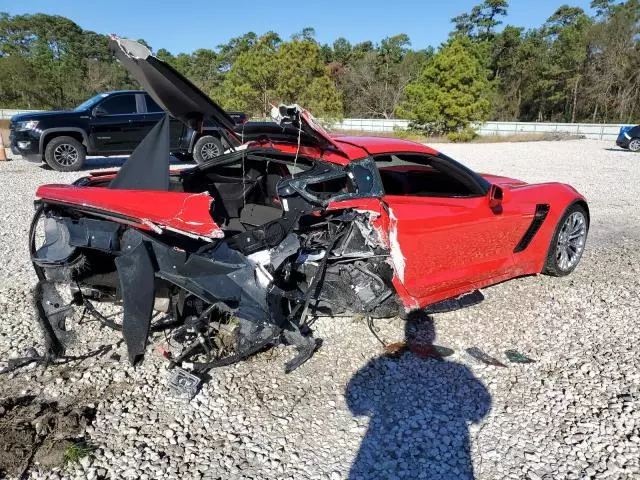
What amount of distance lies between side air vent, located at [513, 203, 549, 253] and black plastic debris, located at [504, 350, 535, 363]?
3.39 ft

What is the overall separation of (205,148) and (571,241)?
28.1ft

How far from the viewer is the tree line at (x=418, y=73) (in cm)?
2562

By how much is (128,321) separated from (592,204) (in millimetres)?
8353

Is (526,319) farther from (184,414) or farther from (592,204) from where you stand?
(592,204)

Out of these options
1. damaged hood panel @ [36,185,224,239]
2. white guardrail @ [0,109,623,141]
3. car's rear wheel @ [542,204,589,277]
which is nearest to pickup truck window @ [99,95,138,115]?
damaged hood panel @ [36,185,224,239]

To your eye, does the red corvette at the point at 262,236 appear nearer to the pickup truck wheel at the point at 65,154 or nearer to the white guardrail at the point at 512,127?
the pickup truck wheel at the point at 65,154

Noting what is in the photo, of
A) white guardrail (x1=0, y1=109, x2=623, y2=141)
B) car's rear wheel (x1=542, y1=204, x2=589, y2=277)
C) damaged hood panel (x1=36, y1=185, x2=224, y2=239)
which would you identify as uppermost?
white guardrail (x1=0, y1=109, x2=623, y2=141)

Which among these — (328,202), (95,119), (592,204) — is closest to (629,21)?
(592,204)

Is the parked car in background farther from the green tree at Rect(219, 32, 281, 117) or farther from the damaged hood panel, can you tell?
the damaged hood panel

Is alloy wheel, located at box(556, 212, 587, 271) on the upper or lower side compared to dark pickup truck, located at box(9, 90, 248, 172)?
lower

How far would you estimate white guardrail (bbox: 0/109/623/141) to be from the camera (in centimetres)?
2852

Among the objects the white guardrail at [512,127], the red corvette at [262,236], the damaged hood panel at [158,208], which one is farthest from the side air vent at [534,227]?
the white guardrail at [512,127]

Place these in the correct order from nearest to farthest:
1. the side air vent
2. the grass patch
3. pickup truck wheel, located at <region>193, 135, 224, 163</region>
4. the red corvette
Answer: the grass patch
the red corvette
the side air vent
pickup truck wheel, located at <region>193, 135, 224, 163</region>

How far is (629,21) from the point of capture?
1452 inches
